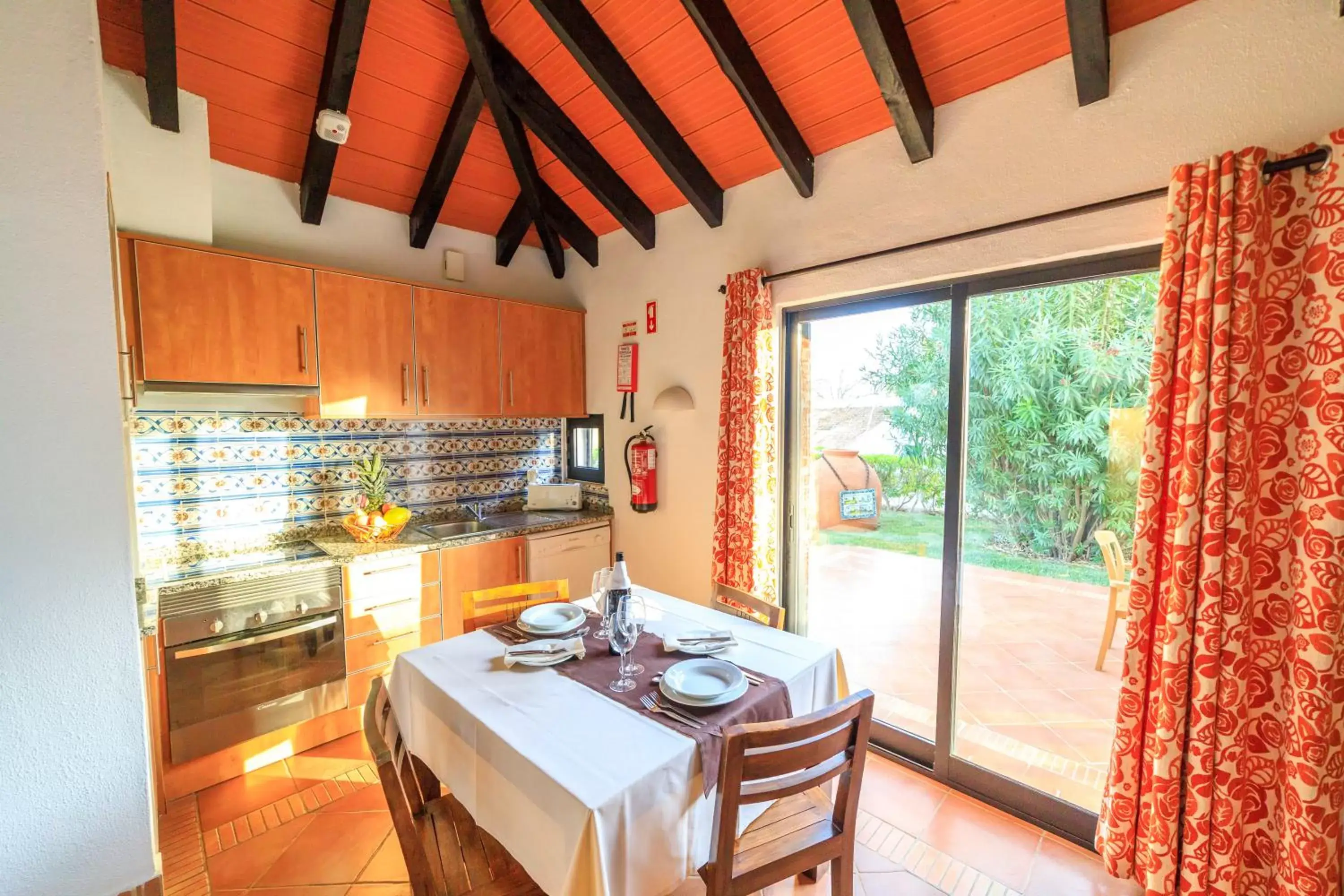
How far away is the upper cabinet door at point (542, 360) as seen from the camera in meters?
3.47

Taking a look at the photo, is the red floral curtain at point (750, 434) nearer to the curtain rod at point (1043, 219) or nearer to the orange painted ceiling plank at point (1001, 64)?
the curtain rod at point (1043, 219)

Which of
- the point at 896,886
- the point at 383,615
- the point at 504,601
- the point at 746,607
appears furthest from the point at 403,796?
the point at 383,615

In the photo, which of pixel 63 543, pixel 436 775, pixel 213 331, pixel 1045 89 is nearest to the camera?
pixel 63 543

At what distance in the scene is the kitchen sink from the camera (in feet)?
10.1

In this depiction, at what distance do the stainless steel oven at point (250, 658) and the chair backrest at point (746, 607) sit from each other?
73.8 inches

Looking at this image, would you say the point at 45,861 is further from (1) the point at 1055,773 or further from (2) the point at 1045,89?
(2) the point at 1045,89

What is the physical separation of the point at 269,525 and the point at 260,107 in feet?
6.80

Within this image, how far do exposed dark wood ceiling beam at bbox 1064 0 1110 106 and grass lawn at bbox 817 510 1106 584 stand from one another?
61.5 inches

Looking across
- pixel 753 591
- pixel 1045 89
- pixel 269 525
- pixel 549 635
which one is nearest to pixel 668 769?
pixel 549 635

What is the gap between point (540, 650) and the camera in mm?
1747

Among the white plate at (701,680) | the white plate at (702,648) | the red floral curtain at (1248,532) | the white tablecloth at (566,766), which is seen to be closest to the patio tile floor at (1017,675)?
the red floral curtain at (1248,532)

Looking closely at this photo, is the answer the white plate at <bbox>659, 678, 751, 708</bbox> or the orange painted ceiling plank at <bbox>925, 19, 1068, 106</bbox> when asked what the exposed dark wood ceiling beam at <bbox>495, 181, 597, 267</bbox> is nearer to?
the orange painted ceiling plank at <bbox>925, 19, 1068, 106</bbox>

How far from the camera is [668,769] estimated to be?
1243 mm

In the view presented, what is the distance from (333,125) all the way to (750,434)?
2.36 m
